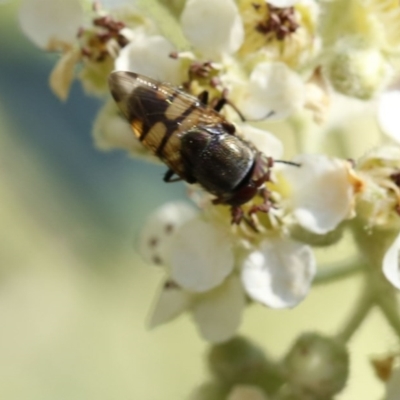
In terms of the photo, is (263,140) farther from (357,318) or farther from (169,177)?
(357,318)

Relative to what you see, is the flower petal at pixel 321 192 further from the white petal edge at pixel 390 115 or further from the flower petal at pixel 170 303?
the flower petal at pixel 170 303

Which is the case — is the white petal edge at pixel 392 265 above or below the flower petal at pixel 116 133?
below

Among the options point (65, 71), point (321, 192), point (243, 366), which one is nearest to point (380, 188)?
point (321, 192)

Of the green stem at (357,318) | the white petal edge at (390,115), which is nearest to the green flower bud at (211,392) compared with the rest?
the green stem at (357,318)

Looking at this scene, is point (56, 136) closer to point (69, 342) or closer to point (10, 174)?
point (10, 174)

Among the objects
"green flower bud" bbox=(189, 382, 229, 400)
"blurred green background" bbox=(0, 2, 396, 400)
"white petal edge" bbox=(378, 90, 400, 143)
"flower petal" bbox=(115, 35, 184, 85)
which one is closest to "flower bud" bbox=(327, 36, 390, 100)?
"white petal edge" bbox=(378, 90, 400, 143)

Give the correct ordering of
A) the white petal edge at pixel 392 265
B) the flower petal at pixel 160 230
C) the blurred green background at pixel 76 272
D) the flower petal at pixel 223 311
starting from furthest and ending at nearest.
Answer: the blurred green background at pixel 76 272 < the flower petal at pixel 160 230 < the flower petal at pixel 223 311 < the white petal edge at pixel 392 265

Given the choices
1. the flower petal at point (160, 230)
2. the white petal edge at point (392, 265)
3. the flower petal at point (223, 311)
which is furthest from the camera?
the flower petal at point (160, 230)
